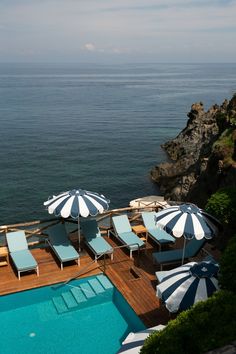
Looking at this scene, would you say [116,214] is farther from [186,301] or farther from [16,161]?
[16,161]

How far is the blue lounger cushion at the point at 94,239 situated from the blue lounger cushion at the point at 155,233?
6.49ft

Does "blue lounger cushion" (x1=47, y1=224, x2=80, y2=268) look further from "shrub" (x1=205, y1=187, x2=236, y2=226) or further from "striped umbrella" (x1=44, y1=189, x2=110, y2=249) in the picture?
"shrub" (x1=205, y1=187, x2=236, y2=226)

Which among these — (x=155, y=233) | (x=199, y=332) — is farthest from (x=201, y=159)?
(x=199, y=332)

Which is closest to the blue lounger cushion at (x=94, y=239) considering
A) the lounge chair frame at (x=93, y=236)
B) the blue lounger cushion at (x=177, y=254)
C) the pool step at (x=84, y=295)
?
the lounge chair frame at (x=93, y=236)

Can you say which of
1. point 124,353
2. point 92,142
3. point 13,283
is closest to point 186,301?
point 124,353

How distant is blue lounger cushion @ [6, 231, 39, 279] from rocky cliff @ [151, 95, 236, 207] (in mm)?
9419

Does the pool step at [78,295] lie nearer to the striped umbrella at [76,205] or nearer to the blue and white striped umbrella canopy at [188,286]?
the striped umbrella at [76,205]

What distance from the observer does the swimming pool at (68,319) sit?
34.7ft

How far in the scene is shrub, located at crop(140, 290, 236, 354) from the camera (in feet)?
22.5

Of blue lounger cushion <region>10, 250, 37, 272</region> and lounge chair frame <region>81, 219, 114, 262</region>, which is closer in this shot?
blue lounger cushion <region>10, 250, 37, 272</region>

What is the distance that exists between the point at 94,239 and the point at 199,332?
8787 mm

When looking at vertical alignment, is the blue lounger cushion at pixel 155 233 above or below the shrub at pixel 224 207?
below

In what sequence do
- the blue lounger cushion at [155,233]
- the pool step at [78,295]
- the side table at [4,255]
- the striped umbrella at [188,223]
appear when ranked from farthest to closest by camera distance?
the blue lounger cushion at [155,233], the side table at [4,255], the pool step at [78,295], the striped umbrella at [188,223]

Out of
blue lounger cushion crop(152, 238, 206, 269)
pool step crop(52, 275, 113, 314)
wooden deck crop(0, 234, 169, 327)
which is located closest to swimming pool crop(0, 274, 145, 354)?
pool step crop(52, 275, 113, 314)
